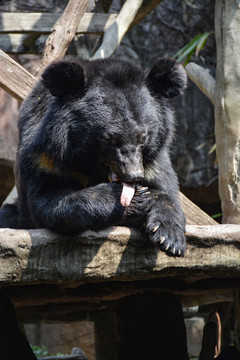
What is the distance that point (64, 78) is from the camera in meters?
2.70

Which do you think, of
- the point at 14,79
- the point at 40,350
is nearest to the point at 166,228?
the point at 14,79

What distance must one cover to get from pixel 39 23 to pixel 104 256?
3.86 metres

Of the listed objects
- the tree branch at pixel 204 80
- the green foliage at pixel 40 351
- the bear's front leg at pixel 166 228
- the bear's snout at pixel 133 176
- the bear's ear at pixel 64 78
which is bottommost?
the green foliage at pixel 40 351

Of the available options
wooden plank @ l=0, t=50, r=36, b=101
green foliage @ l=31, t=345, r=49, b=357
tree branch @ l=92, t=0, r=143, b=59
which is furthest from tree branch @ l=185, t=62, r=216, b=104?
green foliage @ l=31, t=345, r=49, b=357

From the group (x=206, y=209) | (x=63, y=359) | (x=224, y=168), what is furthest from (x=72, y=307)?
(x=206, y=209)

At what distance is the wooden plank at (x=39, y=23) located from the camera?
18.0 ft

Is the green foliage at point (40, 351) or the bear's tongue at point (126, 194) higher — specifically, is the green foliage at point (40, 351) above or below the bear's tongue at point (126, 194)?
below

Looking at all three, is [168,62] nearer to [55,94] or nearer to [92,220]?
[55,94]

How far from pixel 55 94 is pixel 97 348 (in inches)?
154

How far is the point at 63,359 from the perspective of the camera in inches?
224

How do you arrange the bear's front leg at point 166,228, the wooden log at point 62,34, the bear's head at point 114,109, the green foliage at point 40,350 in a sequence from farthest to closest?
the green foliage at point 40,350, the wooden log at point 62,34, the bear's head at point 114,109, the bear's front leg at point 166,228

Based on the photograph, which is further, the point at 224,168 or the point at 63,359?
the point at 63,359

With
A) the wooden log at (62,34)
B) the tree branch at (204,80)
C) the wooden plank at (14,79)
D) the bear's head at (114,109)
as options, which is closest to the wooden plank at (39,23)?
the wooden log at (62,34)

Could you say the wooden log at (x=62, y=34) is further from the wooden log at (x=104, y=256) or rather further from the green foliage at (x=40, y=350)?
the green foliage at (x=40, y=350)
